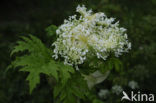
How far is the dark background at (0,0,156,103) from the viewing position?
13.9 ft

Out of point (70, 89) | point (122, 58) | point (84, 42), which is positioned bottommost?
point (70, 89)

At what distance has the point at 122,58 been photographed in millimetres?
4676

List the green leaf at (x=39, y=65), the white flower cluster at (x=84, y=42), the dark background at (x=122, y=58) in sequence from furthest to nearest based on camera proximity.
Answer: the dark background at (x=122, y=58)
the white flower cluster at (x=84, y=42)
the green leaf at (x=39, y=65)

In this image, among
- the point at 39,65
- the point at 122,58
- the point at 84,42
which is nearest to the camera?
the point at 39,65

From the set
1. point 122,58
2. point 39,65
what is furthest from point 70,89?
point 122,58

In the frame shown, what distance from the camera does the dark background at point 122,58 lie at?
424cm

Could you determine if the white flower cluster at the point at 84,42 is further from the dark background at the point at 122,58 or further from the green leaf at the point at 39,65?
the dark background at the point at 122,58

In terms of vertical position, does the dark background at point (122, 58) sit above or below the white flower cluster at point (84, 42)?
above

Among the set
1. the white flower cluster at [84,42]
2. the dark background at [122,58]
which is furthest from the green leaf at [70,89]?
the dark background at [122,58]

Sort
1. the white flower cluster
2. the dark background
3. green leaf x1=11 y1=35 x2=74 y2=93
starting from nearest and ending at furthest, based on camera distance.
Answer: green leaf x1=11 y1=35 x2=74 y2=93 → the white flower cluster → the dark background

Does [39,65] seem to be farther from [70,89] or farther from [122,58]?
[122,58]

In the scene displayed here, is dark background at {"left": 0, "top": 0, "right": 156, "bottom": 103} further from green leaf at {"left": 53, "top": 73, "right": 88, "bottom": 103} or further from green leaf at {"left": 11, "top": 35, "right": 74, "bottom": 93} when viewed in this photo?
green leaf at {"left": 53, "top": 73, "right": 88, "bottom": 103}

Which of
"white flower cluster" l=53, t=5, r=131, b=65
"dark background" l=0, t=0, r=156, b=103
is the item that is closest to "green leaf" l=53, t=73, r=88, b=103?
"white flower cluster" l=53, t=5, r=131, b=65

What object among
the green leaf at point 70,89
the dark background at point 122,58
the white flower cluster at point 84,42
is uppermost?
the dark background at point 122,58
